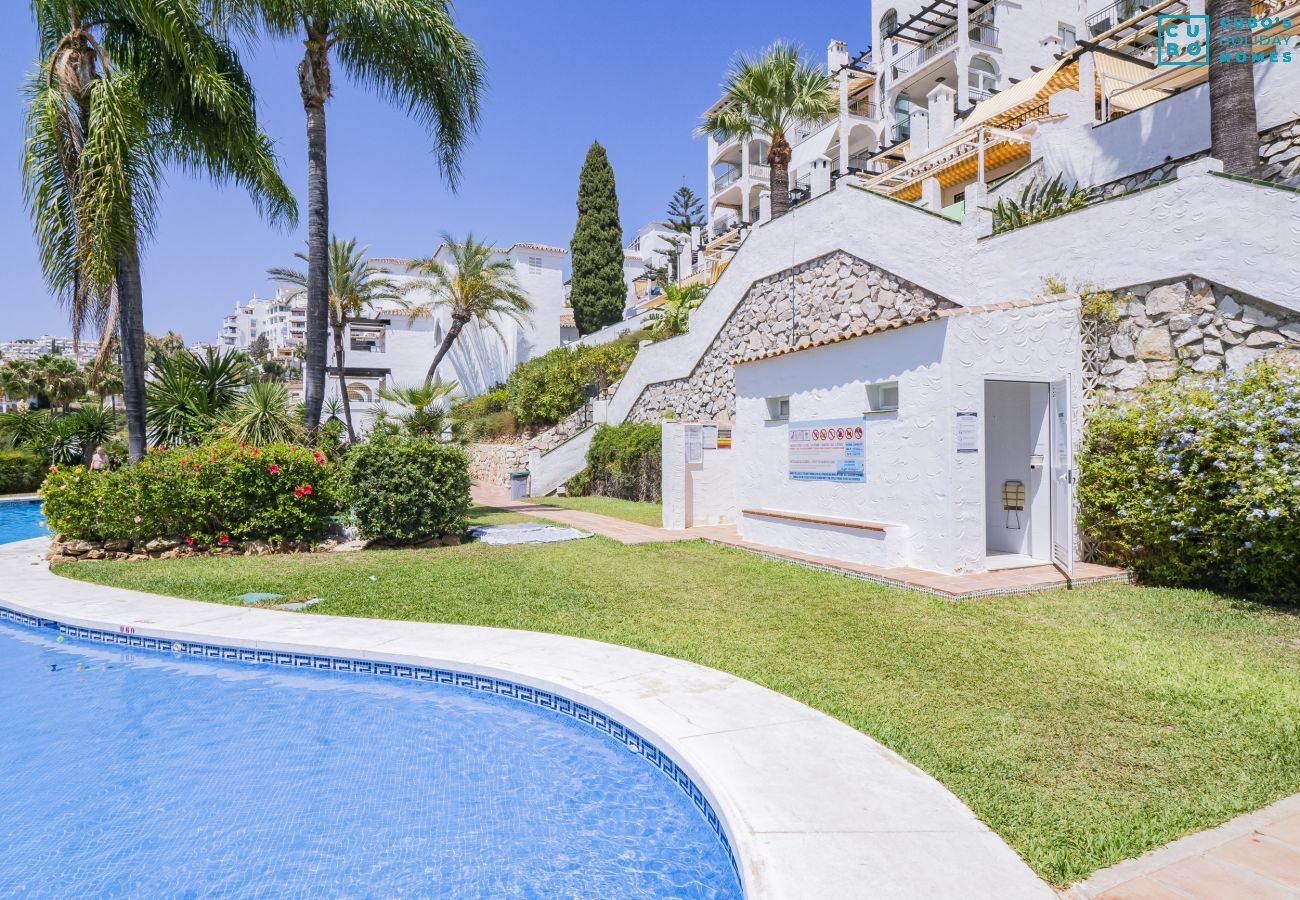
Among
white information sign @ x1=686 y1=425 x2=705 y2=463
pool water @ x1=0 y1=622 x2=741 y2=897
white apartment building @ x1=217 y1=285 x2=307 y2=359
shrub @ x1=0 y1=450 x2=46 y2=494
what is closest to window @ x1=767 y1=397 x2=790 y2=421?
Answer: white information sign @ x1=686 y1=425 x2=705 y2=463

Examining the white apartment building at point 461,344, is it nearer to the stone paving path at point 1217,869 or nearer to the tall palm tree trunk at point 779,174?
the tall palm tree trunk at point 779,174

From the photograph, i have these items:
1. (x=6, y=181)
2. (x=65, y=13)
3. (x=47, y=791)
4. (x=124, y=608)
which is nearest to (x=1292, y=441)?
(x=47, y=791)

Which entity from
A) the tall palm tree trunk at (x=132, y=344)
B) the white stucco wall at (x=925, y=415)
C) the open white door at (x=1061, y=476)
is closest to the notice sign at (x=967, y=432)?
the white stucco wall at (x=925, y=415)

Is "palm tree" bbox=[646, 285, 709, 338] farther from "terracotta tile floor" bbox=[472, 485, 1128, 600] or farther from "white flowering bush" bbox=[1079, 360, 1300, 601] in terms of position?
"white flowering bush" bbox=[1079, 360, 1300, 601]

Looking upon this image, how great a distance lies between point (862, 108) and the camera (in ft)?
111

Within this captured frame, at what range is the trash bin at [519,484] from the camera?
73.1 ft

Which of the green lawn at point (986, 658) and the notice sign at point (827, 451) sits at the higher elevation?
the notice sign at point (827, 451)

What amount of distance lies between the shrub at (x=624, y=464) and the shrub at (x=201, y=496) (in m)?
8.64

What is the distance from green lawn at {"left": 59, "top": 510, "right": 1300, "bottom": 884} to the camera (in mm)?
3422

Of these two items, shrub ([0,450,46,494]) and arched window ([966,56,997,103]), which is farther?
arched window ([966,56,997,103])

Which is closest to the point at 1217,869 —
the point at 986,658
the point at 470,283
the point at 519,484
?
the point at 986,658

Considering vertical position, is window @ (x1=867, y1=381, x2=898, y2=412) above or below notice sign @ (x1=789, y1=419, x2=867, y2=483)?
above

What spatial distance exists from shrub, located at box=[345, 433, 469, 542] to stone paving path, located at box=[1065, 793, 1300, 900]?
34.0ft

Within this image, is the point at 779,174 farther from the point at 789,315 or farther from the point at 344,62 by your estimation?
the point at 344,62
